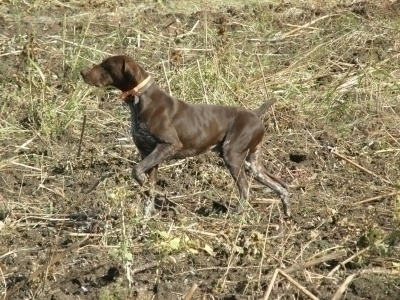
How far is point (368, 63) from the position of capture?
11820 mm

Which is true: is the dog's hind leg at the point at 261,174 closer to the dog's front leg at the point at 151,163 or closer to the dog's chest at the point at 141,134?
the dog's front leg at the point at 151,163

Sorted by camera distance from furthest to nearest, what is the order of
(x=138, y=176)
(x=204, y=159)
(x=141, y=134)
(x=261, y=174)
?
1. (x=204, y=159)
2. (x=261, y=174)
3. (x=141, y=134)
4. (x=138, y=176)

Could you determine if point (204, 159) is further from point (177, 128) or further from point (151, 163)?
point (151, 163)

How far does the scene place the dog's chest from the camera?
7891 millimetres

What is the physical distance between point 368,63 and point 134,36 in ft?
10.5

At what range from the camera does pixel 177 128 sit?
7.99 meters

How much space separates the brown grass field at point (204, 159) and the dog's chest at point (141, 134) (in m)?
0.46

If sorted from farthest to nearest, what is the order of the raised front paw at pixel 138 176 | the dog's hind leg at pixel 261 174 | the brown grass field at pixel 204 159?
the dog's hind leg at pixel 261 174
the raised front paw at pixel 138 176
the brown grass field at pixel 204 159

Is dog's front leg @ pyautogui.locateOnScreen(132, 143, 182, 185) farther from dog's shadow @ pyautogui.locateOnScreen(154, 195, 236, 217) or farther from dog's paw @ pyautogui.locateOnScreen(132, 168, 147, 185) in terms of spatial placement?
dog's shadow @ pyautogui.locateOnScreen(154, 195, 236, 217)

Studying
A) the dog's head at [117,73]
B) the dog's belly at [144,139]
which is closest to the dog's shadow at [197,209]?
the dog's belly at [144,139]

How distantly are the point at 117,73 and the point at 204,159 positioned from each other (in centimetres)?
179

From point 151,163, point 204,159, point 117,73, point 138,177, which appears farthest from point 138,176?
point 204,159

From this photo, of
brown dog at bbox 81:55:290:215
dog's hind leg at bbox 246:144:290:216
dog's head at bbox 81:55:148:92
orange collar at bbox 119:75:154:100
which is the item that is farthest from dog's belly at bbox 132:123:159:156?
dog's hind leg at bbox 246:144:290:216

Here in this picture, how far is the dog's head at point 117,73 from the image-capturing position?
7777 millimetres
